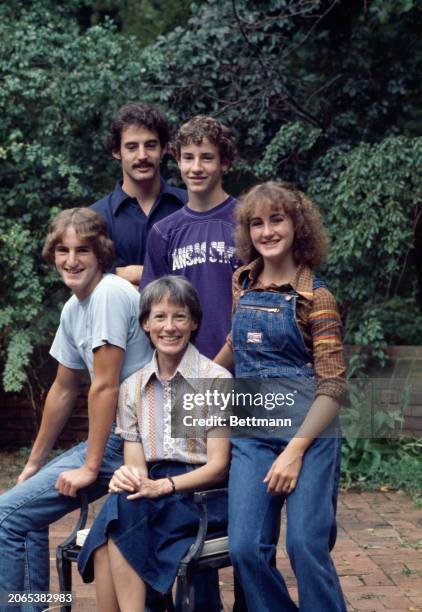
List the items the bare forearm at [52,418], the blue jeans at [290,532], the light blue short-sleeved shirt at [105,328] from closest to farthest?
the blue jeans at [290,532] < the light blue short-sleeved shirt at [105,328] < the bare forearm at [52,418]

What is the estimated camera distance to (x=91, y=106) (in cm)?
722

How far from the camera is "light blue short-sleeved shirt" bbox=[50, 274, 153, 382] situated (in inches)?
136

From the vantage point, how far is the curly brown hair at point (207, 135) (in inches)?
150

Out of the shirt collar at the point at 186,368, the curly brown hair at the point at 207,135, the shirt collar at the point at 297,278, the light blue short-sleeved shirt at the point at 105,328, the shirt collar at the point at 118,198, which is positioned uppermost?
the curly brown hair at the point at 207,135

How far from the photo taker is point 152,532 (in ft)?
10.6

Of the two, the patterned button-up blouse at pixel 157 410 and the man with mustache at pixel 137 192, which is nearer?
the patterned button-up blouse at pixel 157 410

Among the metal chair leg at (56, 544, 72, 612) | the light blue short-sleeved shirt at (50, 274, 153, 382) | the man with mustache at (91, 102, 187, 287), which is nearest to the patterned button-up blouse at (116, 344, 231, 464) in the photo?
the light blue short-sleeved shirt at (50, 274, 153, 382)

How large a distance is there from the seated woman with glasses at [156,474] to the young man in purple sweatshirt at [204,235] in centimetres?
30

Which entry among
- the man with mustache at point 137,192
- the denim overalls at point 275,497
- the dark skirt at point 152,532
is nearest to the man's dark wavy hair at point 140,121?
the man with mustache at point 137,192

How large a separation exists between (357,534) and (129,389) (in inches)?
98.4

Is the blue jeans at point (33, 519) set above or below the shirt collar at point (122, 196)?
below

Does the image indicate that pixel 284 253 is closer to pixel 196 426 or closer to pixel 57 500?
pixel 196 426

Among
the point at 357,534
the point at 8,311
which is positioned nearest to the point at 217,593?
the point at 357,534

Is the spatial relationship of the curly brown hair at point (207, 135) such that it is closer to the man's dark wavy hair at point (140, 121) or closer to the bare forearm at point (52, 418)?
the man's dark wavy hair at point (140, 121)
